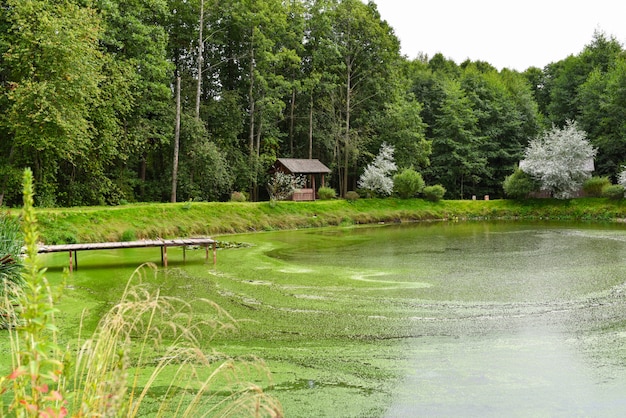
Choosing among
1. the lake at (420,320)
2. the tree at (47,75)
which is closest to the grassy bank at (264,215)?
the lake at (420,320)

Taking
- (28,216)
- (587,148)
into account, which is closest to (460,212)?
(587,148)

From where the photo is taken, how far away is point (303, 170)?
1422 inches

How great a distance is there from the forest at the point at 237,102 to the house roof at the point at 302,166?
3.39ft

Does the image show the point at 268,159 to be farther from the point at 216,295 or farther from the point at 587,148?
the point at 216,295

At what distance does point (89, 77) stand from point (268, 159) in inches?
561

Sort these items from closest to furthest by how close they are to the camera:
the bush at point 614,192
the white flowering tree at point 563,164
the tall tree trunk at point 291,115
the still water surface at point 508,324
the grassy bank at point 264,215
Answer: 1. the still water surface at point 508,324
2. the grassy bank at point 264,215
3. the bush at point 614,192
4. the white flowering tree at point 563,164
5. the tall tree trunk at point 291,115

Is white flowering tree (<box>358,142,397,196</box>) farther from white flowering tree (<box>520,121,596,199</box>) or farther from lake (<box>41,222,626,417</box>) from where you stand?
lake (<box>41,222,626,417</box>)

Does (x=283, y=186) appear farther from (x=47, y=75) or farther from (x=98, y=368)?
(x=98, y=368)

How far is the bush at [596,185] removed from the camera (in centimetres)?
3731

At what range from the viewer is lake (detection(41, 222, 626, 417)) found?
253 inches

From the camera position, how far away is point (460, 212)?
38.5m

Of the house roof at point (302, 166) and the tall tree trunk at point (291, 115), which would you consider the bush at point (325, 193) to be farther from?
the tall tree trunk at point (291, 115)

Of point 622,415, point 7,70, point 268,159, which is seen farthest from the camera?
point 268,159

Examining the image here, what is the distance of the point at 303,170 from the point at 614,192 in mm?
19326
